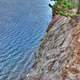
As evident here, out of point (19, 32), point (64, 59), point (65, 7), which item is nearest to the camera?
point (64, 59)

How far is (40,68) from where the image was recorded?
27.6ft

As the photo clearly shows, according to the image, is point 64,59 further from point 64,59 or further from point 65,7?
point 65,7

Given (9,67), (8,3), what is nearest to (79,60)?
(9,67)

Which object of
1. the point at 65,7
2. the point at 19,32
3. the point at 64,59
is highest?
the point at 64,59

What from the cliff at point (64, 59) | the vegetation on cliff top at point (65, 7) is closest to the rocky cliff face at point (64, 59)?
the cliff at point (64, 59)

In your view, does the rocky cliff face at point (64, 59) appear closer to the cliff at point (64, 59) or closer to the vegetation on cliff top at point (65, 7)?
the cliff at point (64, 59)

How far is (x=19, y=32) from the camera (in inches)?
763

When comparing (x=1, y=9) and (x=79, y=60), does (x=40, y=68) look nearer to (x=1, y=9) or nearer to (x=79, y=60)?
(x=79, y=60)

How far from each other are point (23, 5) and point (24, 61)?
1461 centimetres

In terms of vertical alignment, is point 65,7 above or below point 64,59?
below

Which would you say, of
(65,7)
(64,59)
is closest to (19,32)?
(65,7)

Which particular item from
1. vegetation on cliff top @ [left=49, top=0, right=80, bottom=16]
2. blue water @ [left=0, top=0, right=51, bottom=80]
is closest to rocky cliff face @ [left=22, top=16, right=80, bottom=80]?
blue water @ [left=0, top=0, right=51, bottom=80]

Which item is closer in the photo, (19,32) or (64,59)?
(64,59)

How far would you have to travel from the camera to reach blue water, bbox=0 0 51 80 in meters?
13.3
